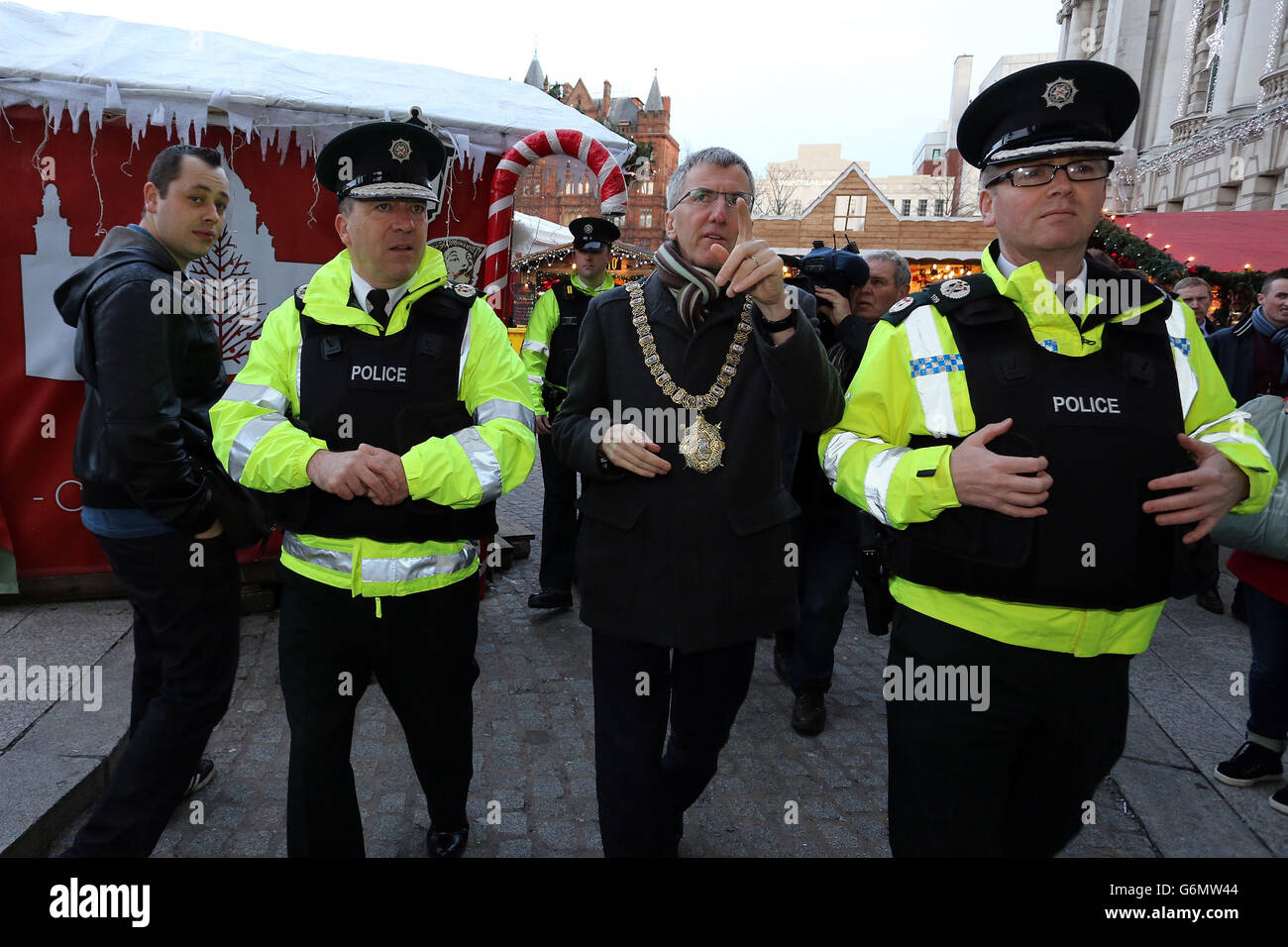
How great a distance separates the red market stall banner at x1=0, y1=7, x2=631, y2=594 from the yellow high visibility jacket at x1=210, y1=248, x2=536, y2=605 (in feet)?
8.07

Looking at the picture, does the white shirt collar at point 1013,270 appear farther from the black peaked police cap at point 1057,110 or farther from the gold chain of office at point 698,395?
the gold chain of office at point 698,395

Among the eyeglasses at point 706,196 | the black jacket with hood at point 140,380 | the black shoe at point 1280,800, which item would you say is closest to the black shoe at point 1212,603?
the black shoe at point 1280,800

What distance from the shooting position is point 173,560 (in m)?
2.67

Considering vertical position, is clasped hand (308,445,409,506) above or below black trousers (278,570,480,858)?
above

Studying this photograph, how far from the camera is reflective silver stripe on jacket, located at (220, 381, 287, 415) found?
2338 mm

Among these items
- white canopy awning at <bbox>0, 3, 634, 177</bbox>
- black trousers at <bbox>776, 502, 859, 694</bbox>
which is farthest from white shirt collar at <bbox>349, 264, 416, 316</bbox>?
white canopy awning at <bbox>0, 3, 634, 177</bbox>

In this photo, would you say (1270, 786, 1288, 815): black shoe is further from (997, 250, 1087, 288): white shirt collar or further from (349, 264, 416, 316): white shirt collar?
(349, 264, 416, 316): white shirt collar

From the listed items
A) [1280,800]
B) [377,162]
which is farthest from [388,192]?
[1280,800]

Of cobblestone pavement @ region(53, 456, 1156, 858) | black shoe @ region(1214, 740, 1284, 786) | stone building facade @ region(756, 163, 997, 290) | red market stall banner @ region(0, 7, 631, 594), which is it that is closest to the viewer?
cobblestone pavement @ region(53, 456, 1156, 858)

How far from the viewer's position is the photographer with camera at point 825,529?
3.92 meters

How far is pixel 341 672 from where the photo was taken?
2434mm
